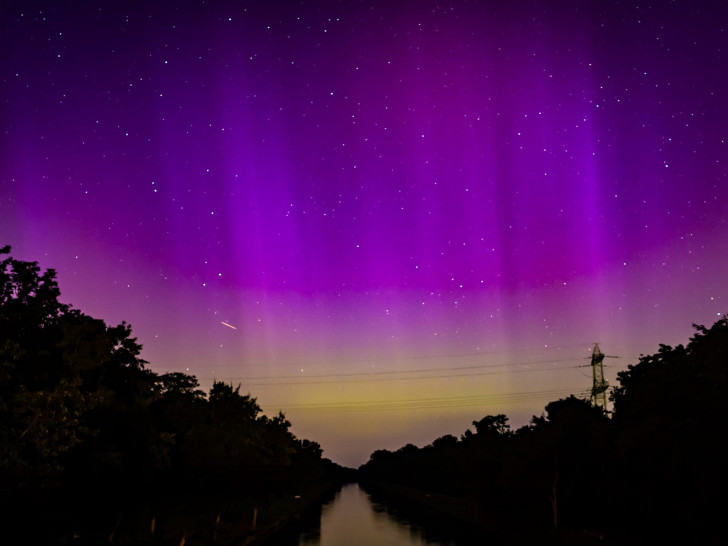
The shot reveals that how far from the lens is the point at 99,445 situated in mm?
26203

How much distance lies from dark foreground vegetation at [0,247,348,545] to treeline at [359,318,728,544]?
16208mm

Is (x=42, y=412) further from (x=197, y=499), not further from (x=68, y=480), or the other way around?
(x=197, y=499)

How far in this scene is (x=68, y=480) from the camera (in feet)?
80.3

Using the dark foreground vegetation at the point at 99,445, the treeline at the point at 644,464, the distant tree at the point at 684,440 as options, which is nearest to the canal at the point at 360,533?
the dark foreground vegetation at the point at 99,445

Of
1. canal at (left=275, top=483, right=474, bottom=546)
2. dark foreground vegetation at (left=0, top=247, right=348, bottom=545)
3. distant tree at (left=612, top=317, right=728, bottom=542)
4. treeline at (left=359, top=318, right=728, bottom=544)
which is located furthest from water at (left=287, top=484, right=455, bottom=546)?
distant tree at (left=612, top=317, right=728, bottom=542)

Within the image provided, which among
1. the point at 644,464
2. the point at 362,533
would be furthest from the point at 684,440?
the point at 362,533

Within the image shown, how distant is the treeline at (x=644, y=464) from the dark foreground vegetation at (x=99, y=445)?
16208 mm

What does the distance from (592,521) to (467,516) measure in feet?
47.9

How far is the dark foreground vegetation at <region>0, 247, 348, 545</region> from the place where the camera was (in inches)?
714

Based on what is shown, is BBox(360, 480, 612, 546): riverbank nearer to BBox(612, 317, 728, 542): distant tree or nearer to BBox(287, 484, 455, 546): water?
BBox(287, 484, 455, 546): water

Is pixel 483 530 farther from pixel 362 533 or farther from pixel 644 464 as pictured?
pixel 644 464

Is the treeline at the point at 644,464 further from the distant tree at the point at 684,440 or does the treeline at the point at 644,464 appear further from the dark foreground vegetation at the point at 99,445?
the dark foreground vegetation at the point at 99,445

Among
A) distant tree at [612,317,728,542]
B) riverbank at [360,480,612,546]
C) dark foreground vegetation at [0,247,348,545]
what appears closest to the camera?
dark foreground vegetation at [0,247,348,545]

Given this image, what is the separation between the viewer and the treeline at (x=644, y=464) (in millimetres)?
21453
